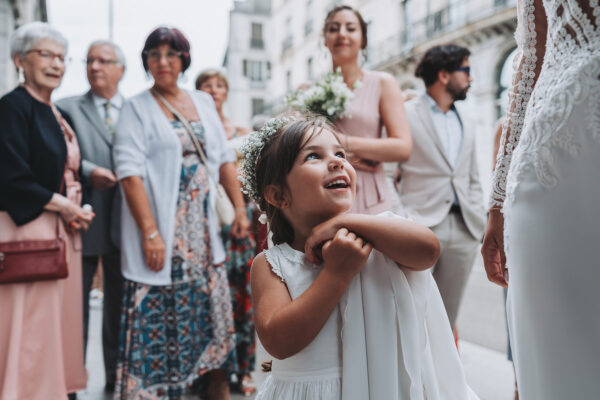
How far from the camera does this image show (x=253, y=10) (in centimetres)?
4228

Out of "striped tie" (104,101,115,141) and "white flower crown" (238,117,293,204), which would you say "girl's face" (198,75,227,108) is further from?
"white flower crown" (238,117,293,204)

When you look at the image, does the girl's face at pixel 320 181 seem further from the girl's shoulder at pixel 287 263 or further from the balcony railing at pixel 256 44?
the balcony railing at pixel 256 44

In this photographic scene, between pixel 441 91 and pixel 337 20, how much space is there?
38.1 inches

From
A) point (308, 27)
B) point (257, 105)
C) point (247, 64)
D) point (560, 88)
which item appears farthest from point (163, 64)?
point (247, 64)

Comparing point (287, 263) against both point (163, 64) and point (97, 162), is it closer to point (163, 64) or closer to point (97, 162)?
point (163, 64)

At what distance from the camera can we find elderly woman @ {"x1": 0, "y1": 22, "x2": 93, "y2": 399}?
260 centimetres

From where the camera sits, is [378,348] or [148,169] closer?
[378,348]

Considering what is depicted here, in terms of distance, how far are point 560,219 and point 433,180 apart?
1.97 metres

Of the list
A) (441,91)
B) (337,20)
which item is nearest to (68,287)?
(337,20)

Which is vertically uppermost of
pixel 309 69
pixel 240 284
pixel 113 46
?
pixel 309 69

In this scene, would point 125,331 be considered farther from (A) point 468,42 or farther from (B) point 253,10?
(B) point 253,10

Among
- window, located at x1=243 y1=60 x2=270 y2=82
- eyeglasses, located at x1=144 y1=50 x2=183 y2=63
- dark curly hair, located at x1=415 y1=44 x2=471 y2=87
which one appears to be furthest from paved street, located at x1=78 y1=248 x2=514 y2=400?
window, located at x1=243 y1=60 x2=270 y2=82

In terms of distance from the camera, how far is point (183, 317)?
2854mm

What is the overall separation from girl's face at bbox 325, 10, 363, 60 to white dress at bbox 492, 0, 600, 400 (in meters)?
1.50
